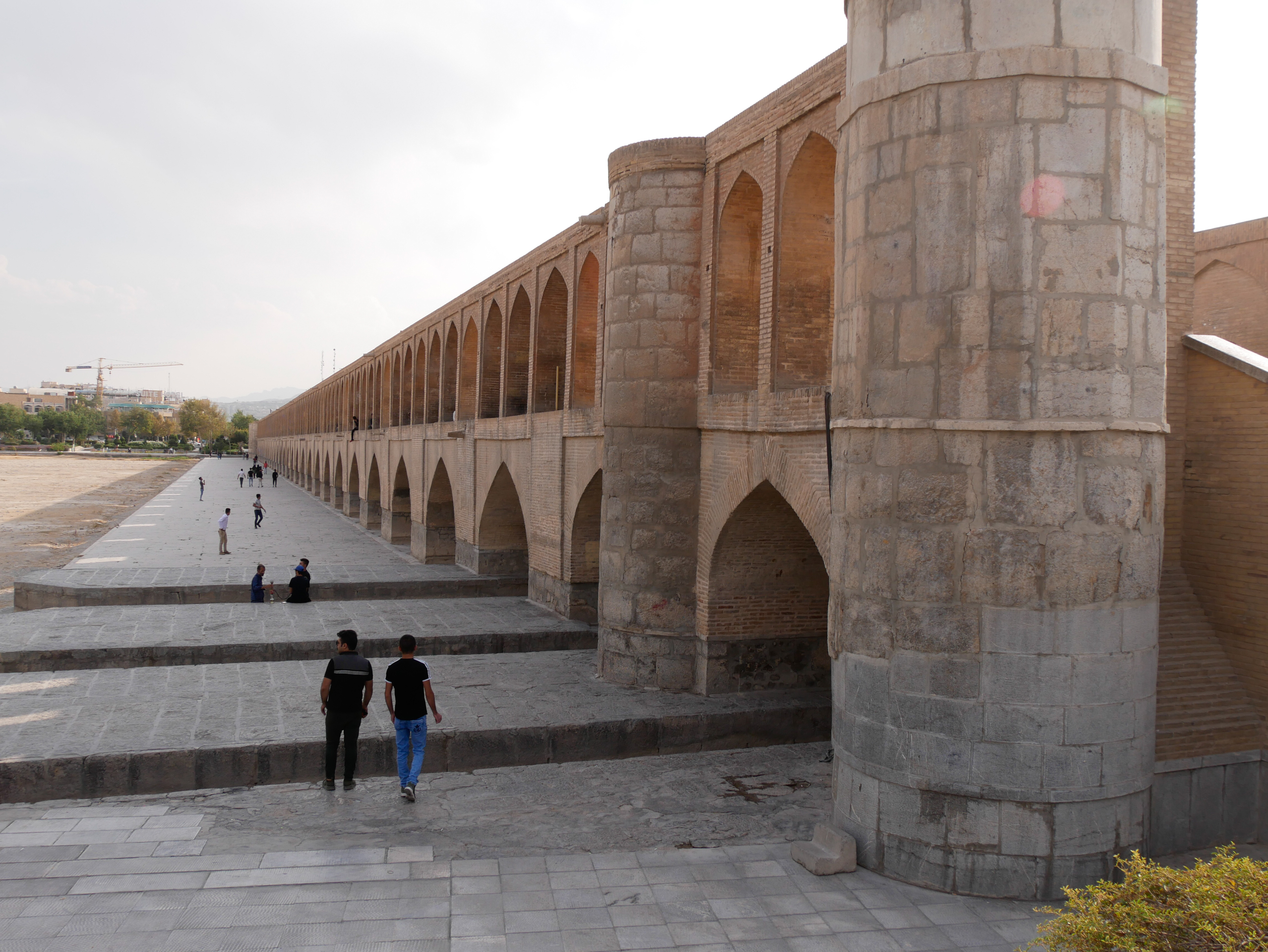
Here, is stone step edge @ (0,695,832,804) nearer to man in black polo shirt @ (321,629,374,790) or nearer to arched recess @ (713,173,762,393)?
man in black polo shirt @ (321,629,374,790)

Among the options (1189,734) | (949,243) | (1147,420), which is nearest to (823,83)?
(949,243)

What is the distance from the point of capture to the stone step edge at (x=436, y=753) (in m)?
6.76

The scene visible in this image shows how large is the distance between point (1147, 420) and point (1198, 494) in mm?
1657

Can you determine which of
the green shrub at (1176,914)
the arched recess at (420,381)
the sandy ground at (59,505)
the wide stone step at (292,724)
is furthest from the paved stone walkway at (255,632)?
the green shrub at (1176,914)

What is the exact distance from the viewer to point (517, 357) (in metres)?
16.0

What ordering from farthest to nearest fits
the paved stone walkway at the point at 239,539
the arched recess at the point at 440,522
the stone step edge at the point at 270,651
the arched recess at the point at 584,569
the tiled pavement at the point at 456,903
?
the arched recess at the point at 440,522 → the paved stone walkway at the point at 239,539 → the arched recess at the point at 584,569 → the stone step edge at the point at 270,651 → the tiled pavement at the point at 456,903

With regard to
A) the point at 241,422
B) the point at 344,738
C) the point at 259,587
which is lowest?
the point at 344,738

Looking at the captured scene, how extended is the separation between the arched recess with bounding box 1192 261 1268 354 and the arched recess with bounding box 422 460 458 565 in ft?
43.9

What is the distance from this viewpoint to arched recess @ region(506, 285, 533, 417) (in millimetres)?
15852

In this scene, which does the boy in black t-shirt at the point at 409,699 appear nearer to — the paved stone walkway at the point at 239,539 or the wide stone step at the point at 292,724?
the wide stone step at the point at 292,724

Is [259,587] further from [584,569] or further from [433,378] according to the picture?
[433,378]

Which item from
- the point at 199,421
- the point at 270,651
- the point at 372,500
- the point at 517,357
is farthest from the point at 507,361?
the point at 199,421

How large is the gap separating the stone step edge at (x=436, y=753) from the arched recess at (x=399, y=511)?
14.9m

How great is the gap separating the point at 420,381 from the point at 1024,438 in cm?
1997
